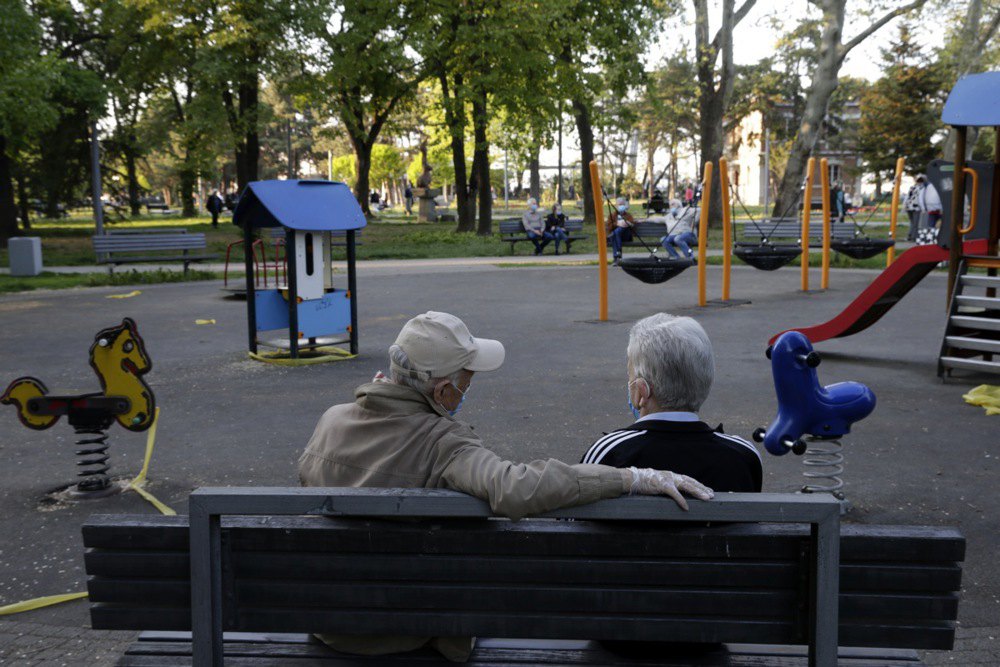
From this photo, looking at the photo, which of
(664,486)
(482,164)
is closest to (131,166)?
(482,164)

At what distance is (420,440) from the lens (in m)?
2.62

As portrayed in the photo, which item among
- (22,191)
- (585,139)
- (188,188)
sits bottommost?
(22,191)

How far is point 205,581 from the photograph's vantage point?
2.38m

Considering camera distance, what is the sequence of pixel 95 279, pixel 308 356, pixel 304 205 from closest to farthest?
1. pixel 304 205
2. pixel 308 356
3. pixel 95 279

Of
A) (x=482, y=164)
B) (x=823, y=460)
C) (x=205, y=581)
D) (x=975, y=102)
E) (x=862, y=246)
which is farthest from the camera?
(x=482, y=164)

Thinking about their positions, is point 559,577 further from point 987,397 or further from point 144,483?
point 987,397

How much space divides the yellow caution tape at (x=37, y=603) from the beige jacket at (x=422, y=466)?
6.80 ft

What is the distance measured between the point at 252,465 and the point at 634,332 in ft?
13.0

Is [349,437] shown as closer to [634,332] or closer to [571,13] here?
[634,332]

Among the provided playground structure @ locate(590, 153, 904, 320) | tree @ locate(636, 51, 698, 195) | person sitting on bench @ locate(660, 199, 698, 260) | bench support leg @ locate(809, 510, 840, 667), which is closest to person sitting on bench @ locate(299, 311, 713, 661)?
bench support leg @ locate(809, 510, 840, 667)

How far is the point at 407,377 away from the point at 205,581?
733 mm

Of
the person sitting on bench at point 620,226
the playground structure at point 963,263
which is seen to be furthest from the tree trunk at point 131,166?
the playground structure at point 963,263

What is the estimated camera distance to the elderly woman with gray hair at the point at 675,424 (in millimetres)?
2662

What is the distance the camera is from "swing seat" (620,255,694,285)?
40.7 ft
